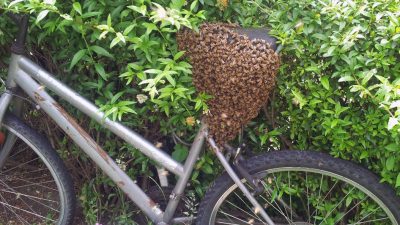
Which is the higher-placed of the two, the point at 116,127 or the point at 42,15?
the point at 42,15

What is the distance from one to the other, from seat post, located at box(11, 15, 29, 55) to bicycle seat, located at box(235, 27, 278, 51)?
3.38 ft

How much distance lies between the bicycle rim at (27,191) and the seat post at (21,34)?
84 cm

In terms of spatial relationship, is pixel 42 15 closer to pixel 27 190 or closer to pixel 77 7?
→ pixel 77 7

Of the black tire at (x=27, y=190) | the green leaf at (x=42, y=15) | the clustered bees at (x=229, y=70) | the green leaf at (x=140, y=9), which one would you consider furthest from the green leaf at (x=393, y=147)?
the black tire at (x=27, y=190)

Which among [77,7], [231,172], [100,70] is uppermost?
[77,7]

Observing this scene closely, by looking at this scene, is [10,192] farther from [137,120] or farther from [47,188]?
[137,120]

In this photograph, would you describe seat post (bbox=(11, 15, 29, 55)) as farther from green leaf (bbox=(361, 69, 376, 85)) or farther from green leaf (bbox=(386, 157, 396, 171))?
green leaf (bbox=(386, 157, 396, 171))

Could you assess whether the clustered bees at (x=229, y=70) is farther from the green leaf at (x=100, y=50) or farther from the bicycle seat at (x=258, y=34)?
the green leaf at (x=100, y=50)

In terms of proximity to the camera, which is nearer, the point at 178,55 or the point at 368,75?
the point at 368,75

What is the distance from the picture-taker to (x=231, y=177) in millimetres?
2389

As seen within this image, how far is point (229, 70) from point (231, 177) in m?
0.54

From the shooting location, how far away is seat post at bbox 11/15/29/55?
2426mm

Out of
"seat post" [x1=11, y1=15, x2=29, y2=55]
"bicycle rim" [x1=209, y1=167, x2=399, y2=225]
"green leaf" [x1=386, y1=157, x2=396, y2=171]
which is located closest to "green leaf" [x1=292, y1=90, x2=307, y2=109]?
"bicycle rim" [x1=209, y1=167, x2=399, y2=225]

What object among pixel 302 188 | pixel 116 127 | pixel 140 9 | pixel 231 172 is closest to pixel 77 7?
pixel 140 9
